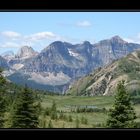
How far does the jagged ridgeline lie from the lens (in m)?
5.13

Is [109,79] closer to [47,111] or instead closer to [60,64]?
[47,111]

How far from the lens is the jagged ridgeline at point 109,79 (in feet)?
16.8

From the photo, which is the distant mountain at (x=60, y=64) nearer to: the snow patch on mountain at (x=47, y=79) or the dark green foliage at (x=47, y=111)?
the snow patch on mountain at (x=47, y=79)

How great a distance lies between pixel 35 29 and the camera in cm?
939

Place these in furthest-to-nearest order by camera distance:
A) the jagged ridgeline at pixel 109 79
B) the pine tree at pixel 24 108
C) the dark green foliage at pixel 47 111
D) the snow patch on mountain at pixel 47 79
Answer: the jagged ridgeline at pixel 109 79 → the snow patch on mountain at pixel 47 79 → the dark green foliage at pixel 47 111 → the pine tree at pixel 24 108

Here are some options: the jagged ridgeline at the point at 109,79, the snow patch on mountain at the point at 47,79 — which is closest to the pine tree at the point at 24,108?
the snow patch on mountain at the point at 47,79

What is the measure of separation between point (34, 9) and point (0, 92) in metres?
0.92

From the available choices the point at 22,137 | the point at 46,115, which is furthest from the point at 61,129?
the point at 46,115

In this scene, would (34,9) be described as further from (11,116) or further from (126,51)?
(126,51)

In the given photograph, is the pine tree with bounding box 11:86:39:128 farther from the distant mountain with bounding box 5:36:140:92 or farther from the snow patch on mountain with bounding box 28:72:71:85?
the distant mountain with bounding box 5:36:140:92

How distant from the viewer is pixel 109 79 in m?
5.09

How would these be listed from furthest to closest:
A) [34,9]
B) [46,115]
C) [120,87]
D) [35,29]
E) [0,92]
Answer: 1. [35,29]
2. [120,87]
3. [46,115]
4. [0,92]
5. [34,9]

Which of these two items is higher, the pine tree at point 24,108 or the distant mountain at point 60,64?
the distant mountain at point 60,64
